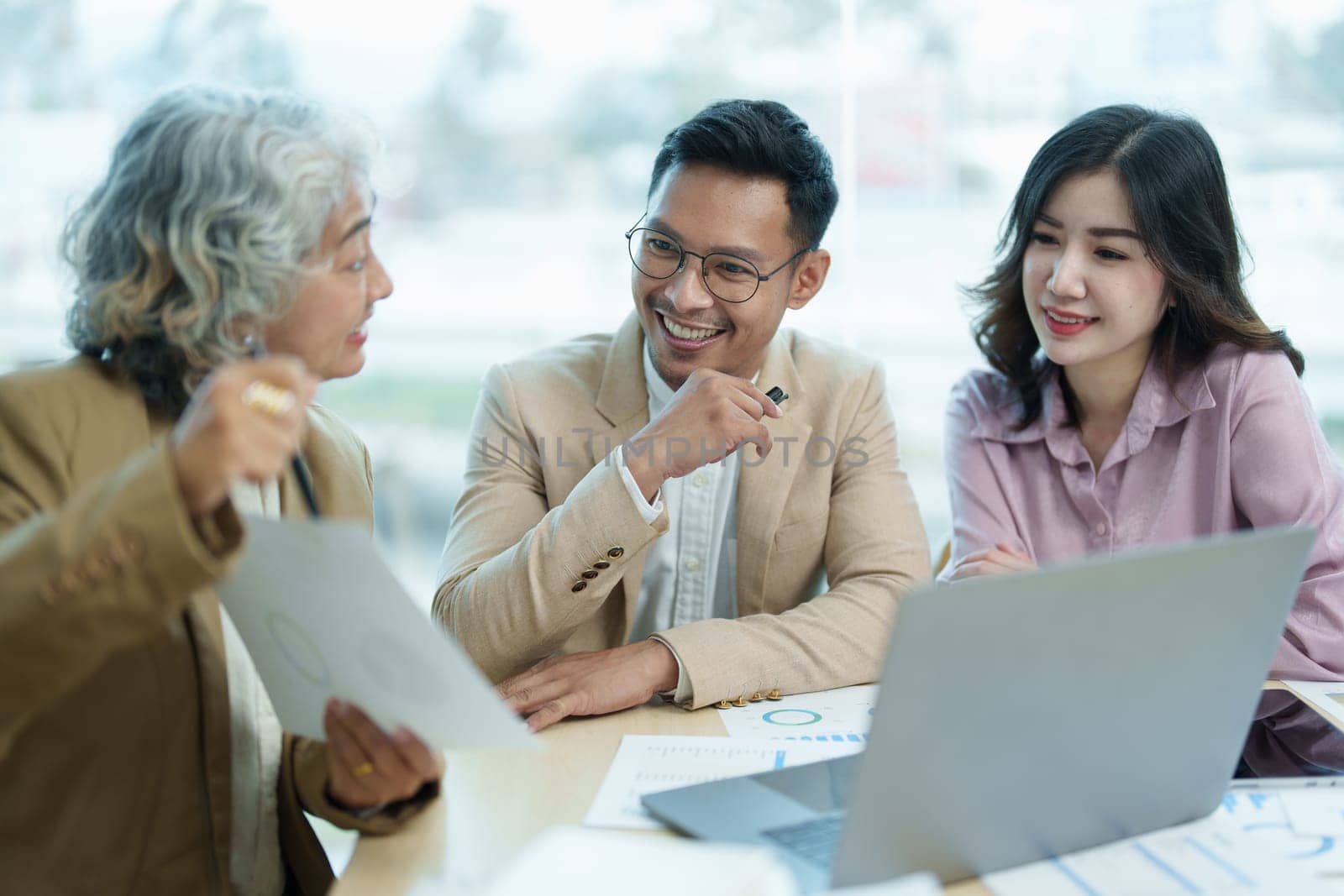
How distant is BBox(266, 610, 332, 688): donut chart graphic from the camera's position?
1.10 metres

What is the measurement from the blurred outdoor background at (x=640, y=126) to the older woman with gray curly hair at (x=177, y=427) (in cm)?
233

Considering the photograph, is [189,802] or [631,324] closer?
[189,802]

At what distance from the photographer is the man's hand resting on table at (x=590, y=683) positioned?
4.76ft

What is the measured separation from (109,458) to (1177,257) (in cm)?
159

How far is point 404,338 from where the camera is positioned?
418cm

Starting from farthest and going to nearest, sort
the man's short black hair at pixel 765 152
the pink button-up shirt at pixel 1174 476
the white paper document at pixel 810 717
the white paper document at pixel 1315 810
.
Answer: the man's short black hair at pixel 765 152 → the pink button-up shirt at pixel 1174 476 → the white paper document at pixel 810 717 → the white paper document at pixel 1315 810

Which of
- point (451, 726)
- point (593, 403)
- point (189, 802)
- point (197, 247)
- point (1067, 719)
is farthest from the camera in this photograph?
point (593, 403)

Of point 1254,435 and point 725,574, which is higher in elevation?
point 1254,435

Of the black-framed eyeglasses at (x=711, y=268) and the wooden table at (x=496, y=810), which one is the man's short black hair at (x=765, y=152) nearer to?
the black-framed eyeglasses at (x=711, y=268)

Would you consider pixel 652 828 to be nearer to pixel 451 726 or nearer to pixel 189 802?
pixel 451 726

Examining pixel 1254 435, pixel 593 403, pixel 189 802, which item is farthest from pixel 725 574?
pixel 189 802

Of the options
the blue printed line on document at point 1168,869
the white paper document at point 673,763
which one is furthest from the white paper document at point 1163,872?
the white paper document at point 673,763

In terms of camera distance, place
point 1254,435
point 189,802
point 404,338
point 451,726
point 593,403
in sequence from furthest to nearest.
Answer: point 404,338 < point 593,403 < point 1254,435 < point 189,802 < point 451,726

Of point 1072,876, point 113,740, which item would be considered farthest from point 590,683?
point 1072,876
